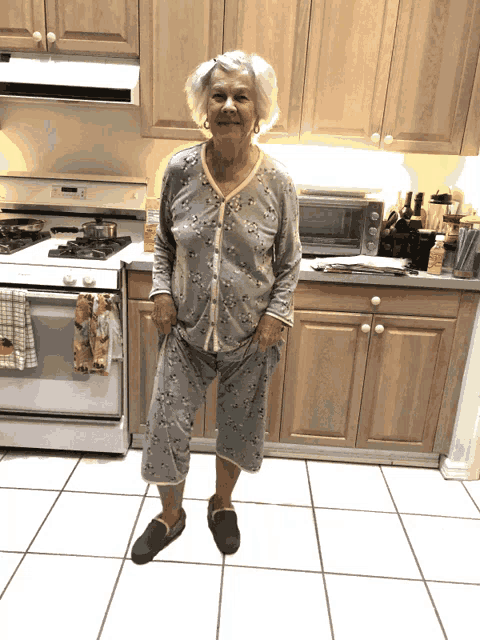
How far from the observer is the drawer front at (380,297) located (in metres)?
2.12

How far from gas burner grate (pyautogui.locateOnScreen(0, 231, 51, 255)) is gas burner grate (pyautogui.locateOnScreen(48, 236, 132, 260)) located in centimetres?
16

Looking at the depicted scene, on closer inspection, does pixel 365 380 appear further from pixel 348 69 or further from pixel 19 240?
pixel 19 240

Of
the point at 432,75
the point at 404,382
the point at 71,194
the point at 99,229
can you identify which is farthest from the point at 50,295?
the point at 432,75

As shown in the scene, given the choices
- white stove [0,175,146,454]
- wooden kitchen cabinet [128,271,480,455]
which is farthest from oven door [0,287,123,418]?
wooden kitchen cabinet [128,271,480,455]

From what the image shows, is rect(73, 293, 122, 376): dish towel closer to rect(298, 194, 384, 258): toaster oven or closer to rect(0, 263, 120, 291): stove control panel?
rect(0, 263, 120, 291): stove control panel

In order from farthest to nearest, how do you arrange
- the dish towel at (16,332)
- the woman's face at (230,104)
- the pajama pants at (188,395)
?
the dish towel at (16,332) → the pajama pants at (188,395) → the woman's face at (230,104)

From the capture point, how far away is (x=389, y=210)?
2.59 m

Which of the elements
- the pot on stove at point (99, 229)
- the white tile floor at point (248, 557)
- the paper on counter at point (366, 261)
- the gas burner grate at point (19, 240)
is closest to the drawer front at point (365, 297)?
the paper on counter at point (366, 261)

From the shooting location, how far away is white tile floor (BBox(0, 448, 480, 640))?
5.02 ft

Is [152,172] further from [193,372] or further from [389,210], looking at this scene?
[193,372]

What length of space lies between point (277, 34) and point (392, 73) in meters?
0.49

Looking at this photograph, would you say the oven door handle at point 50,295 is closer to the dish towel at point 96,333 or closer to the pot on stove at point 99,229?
the dish towel at point 96,333

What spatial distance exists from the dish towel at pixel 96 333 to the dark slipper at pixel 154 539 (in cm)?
64

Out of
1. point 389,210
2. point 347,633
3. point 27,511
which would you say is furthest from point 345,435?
point 27,511
